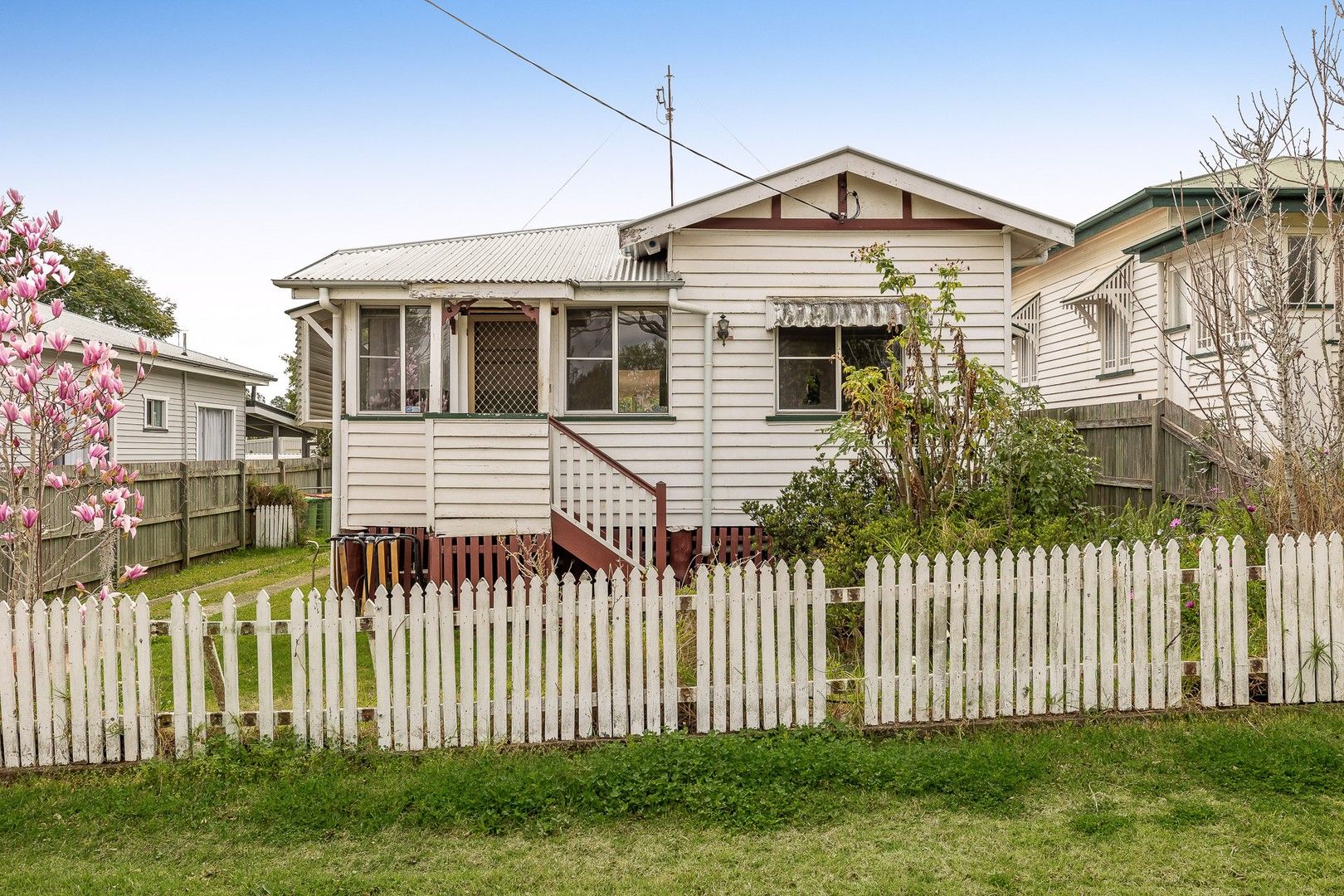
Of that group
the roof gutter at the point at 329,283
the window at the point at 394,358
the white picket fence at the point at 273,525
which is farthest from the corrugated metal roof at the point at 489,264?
the white picket fence at the point at 273,525

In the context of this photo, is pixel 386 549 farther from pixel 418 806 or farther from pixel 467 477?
pixel 418 806

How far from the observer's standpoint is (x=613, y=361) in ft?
37.0

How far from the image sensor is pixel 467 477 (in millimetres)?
9695

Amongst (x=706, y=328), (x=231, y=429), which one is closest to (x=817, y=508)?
(x=706, y=328)

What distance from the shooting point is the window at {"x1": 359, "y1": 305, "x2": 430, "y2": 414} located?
429 inches

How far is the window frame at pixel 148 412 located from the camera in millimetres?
20344

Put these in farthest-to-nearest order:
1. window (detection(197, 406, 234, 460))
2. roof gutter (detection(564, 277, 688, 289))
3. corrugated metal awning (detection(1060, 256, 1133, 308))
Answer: window (detection(197, 406, 234, 460)) < corrugated metal awning (detection(1060, 256, 1133, 308)) < roof gutter (detection(564, 277, 688, 289))

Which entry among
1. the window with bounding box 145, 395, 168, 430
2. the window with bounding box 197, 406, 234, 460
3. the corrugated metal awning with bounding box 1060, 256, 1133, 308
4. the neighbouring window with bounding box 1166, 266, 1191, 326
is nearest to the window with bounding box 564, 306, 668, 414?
the corrugated metal awning with bounding box 1060, 256, 1133, 308

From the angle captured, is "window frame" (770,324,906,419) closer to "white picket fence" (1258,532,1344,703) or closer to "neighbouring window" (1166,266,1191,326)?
"neighbouring window" (1166,266,1191,326)

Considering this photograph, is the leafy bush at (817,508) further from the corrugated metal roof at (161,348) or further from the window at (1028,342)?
the corrugated metal roof at (161,348)

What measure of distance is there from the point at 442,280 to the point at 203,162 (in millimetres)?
10849

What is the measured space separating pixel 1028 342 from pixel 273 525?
16078 millimetres

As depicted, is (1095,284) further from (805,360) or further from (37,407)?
(37,407)

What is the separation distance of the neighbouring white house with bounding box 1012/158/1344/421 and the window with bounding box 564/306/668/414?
17.4ft
